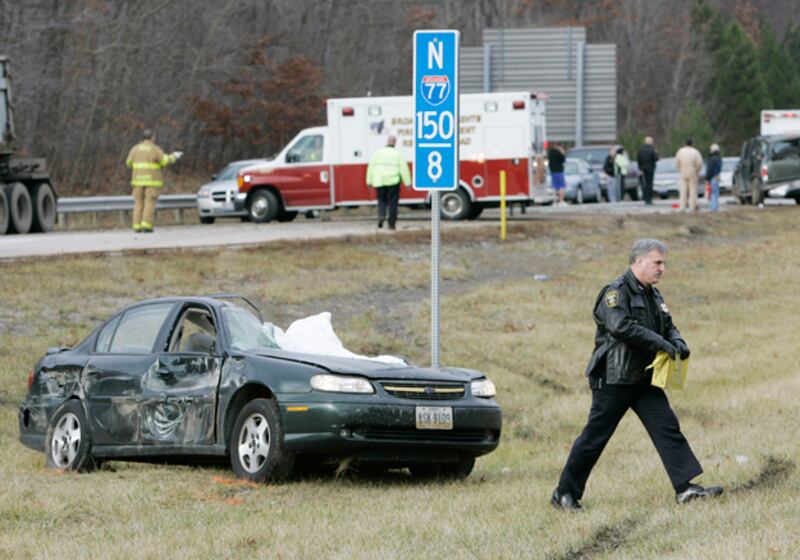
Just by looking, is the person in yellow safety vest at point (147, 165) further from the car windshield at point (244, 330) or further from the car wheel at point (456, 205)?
the car windshield at point (244, 330)

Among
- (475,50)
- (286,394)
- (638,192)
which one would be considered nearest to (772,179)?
(638,192)

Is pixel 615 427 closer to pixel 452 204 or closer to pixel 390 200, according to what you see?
pixel 390 200

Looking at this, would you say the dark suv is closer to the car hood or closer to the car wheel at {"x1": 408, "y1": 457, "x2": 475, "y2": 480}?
the car wheel at {"x1": 408, "y1": 457, "x2": 475, "y2": 480}

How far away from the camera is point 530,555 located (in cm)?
796

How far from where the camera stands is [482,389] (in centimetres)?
1122

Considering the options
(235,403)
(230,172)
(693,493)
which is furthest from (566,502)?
(230,172)

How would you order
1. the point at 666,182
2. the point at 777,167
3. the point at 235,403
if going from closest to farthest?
1. the point at 235,403
2. the point at 777,167
3. the point at 666,182

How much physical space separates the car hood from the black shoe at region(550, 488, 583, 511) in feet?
5.19

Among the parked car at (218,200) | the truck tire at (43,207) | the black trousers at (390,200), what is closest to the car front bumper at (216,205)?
the parked car at (218,200)

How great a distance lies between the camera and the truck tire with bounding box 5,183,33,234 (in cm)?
3344

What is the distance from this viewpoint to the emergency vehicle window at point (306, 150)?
34.8 metres

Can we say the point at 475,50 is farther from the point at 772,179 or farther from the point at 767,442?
the point at 767,442

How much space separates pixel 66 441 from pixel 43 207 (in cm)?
2400

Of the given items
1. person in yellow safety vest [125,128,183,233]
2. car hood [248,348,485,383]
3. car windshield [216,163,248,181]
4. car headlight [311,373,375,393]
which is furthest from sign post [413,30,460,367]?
car windshield [216,163,248,181]
